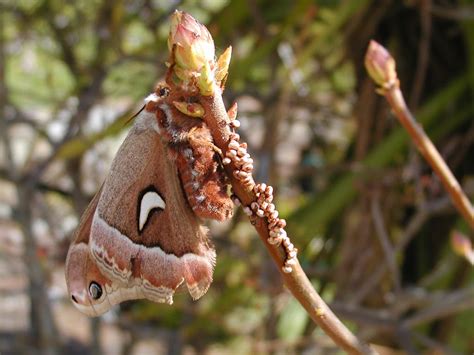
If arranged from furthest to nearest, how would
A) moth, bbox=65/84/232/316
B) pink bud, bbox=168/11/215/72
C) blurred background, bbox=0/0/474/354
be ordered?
blurred background, bbox=0/0/474/354 < moth, bbox=65/84/232/316 < pink bud, bbox=168/11/215/72

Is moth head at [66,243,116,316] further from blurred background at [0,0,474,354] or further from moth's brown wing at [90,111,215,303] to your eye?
blurred background at [0,0,474,354]

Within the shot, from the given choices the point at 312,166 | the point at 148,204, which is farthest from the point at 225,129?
the point at 312,166

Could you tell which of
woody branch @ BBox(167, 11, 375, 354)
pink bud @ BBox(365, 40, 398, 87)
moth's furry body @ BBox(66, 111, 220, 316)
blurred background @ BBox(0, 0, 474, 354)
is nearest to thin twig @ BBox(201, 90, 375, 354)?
woody branch @ BBox(167, 11, 375, 354)

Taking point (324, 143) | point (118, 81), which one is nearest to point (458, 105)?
point (324, 143)

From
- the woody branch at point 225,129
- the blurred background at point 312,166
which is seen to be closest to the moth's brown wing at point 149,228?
the woody branch at point 225,129

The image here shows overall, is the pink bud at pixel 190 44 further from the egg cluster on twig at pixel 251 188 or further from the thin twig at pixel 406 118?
the thin twig at pixel 406 118

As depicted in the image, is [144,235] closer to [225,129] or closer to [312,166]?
[225,129]

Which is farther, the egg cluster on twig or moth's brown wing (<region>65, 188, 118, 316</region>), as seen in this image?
moth's brown wing (<region>65, 188, 118, 316</region>)
